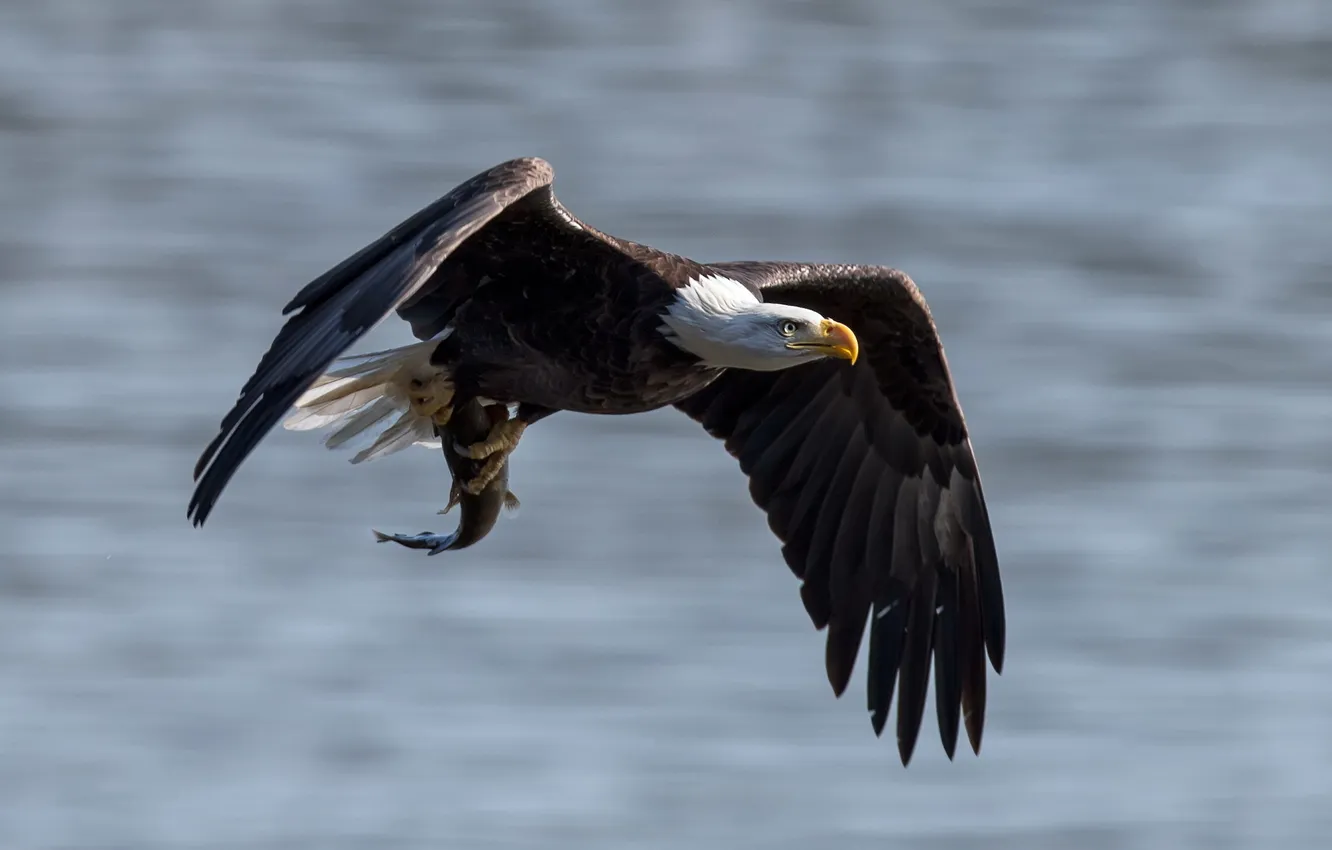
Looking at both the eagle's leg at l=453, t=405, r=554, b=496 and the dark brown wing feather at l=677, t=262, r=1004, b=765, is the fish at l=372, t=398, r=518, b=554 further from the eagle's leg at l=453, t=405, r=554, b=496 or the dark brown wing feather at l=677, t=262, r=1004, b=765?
the dark brown wing feather at l=677, t=262, r=1004, b=765

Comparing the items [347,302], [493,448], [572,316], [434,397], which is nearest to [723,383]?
[493,448]

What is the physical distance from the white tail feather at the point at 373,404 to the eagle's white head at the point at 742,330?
1.84 feet

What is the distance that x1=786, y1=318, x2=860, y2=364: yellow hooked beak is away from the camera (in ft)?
15.6

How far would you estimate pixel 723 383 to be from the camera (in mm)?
5566

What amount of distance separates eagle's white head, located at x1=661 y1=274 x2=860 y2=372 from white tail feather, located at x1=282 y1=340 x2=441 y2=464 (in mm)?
561

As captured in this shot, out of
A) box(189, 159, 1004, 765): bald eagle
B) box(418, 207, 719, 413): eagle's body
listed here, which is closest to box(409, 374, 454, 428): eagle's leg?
box(189, 159, 1004, 765): bald eagle

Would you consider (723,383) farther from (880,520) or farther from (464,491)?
(464,491)

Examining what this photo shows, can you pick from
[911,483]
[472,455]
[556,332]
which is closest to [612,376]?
[556,332]

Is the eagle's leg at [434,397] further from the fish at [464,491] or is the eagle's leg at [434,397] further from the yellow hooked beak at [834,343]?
the yellow hooked beak at [834,343]

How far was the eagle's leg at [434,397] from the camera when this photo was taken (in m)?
5.00

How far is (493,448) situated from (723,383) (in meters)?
0.70

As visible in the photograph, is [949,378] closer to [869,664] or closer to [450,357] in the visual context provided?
[869,664]

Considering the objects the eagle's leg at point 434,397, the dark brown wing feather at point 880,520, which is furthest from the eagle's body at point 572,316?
the dark brown wing feather at point 880,520

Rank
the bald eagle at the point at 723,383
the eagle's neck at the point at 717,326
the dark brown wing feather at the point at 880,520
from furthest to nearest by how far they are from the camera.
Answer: the dark brown wing feather at the point at 880,520 → the eagle's neck at the point at 717,326 → the bald eagle at the point at 723,383
